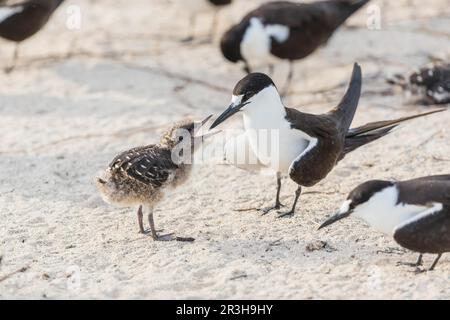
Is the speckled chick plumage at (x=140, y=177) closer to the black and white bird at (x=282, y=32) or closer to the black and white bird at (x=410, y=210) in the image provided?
the black and white bird at (x=410, y=210)

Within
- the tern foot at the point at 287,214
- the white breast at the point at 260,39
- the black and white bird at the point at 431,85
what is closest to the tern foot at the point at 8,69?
the white breast at the point at 260,39

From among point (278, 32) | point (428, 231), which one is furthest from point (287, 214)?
point (278, 32)

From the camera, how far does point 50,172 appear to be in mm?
5562

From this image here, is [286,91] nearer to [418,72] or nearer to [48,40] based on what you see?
[418,72]

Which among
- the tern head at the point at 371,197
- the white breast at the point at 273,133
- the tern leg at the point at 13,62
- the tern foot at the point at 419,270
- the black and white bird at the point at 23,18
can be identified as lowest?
the tern foot at the point at 419,270

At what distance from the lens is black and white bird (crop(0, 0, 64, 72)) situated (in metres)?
7.32

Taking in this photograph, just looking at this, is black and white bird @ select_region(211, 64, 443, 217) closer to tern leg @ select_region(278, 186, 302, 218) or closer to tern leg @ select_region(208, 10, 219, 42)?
tern leg @ select_region(278, 186, 302, 218)

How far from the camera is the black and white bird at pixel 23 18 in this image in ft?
24.0

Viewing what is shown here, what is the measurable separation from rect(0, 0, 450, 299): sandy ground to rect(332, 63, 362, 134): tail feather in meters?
0.42

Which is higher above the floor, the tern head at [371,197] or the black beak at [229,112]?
the black beak at [229,112]

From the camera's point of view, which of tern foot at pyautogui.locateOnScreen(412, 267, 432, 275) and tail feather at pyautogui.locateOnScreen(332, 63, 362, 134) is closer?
tern foot at pyautogui.locateOnScreen(412, 267, 432, 275)

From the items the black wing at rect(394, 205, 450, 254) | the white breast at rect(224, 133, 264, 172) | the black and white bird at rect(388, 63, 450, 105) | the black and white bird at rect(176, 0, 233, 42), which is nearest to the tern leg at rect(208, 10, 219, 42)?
the black and white bird at rect(176, 0, 233, 42)

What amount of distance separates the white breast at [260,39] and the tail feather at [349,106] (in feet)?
4.71
